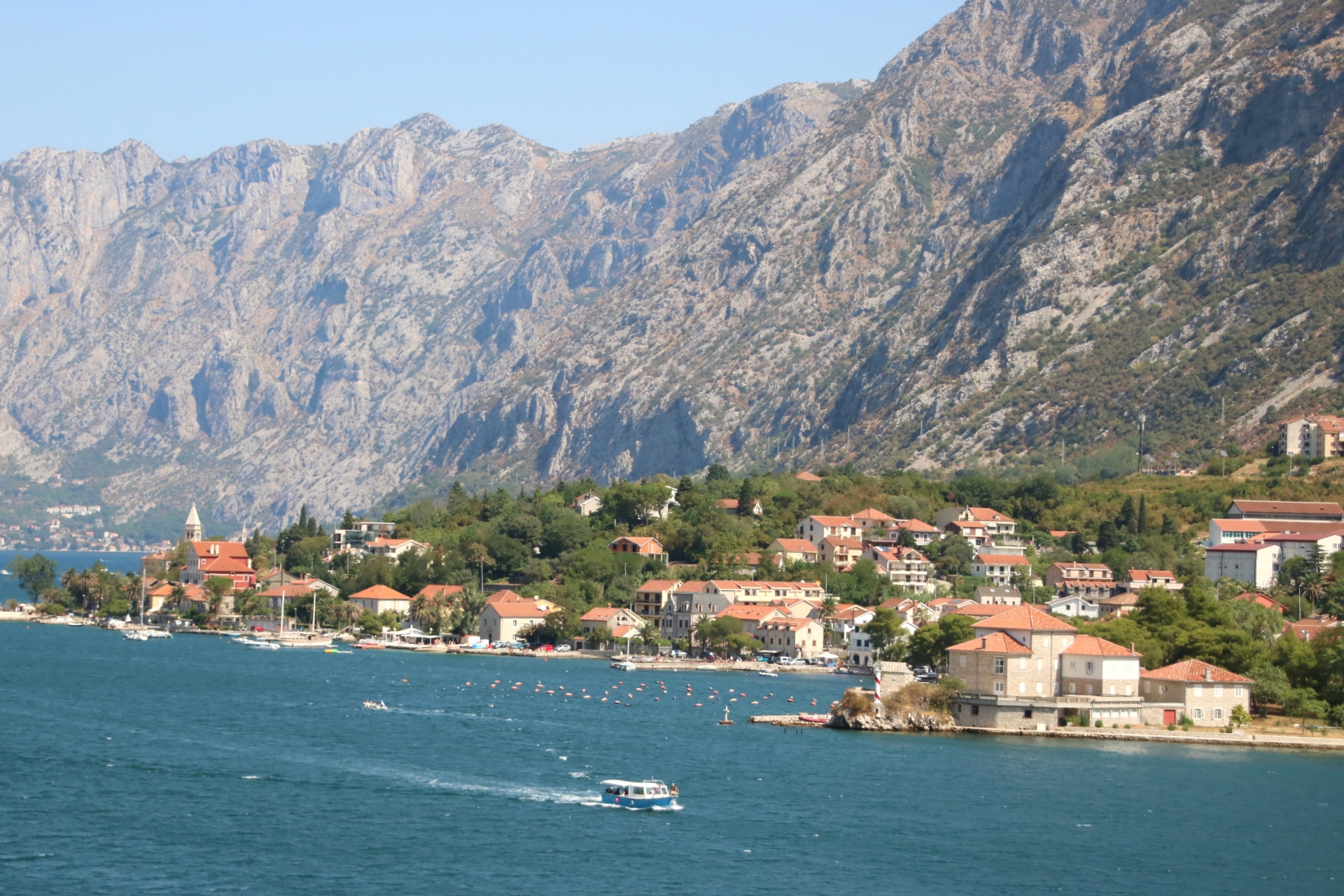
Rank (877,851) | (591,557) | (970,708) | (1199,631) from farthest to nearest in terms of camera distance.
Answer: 1. (591,557)
2. (1199,631)
3. (970,708)
4. (877,851)

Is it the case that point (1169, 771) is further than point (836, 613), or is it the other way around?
point (836, 613)

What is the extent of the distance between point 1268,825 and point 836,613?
79192mm

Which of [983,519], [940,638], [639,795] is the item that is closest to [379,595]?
[983,519]

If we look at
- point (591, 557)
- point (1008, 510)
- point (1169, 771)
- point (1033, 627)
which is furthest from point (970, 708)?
point (1008, 510)

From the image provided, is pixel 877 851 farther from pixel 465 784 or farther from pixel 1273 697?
pixel 1273 697

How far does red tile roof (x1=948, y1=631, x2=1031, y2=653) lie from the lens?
84.1m

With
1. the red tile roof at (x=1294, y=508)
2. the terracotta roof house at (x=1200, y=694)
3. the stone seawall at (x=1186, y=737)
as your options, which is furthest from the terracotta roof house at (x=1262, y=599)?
the stone seawall at (x=1186, y=737)

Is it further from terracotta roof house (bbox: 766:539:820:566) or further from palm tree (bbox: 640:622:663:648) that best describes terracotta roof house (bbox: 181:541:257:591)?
palm tree (bbox: 640:622:663:648)

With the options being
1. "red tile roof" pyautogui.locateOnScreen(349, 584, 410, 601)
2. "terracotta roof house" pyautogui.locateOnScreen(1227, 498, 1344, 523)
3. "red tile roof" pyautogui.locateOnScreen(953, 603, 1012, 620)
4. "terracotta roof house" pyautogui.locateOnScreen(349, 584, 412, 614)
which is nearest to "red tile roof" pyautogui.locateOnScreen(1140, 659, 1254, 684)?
"red tile roof" pyautogui.locateOnScreen(953, 603, 1012, 620)

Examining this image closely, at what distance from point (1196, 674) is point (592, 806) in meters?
38.9

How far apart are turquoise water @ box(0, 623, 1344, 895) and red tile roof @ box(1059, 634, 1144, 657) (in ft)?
20.2

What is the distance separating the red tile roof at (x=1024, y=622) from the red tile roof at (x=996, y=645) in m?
1.23

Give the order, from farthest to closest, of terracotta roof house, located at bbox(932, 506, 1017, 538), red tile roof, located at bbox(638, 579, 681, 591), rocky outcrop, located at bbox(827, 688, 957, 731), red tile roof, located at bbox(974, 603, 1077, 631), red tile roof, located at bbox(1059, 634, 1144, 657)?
terracotta roof house, located at bbox(932, 506, 1017, 538), red tile roof, located at bbox(638, 579, 681, 591), red tile roof, located at bbox(974, 603, 1077, 631), red tile roof, located at bbox(1059, 634, 1144, 657), rocky outcrop, located at bbox(827, 688, 957, 731)

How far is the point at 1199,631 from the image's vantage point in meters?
94.5
